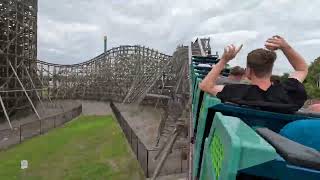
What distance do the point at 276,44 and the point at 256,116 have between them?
71 centimetres

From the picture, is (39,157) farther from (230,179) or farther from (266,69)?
(230,179)

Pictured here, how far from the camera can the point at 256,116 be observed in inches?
94.3

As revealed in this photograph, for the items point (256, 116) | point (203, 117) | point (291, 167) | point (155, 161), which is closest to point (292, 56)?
point (203, 117)

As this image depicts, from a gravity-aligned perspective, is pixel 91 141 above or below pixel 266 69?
below

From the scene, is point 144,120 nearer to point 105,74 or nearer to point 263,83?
point 105,74

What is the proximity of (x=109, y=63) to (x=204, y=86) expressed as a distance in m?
49.9

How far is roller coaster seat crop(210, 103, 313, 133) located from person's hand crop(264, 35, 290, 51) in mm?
619

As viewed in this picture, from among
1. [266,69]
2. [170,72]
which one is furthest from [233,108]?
[170,72]

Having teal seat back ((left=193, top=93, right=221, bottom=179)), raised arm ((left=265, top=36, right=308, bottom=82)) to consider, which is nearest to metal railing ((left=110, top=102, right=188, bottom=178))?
teal seat back ((left=193, top=93, right=221, bottom=179))

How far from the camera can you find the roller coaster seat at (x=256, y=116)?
2.38m

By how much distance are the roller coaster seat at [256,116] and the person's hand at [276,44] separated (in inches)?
24.4

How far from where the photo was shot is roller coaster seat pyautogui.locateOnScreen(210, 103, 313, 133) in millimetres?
2375

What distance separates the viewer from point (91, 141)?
70.3 ft

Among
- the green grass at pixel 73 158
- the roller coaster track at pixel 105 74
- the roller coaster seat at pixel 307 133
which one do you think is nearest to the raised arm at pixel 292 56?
the roller coaster seat at pixel 307 133
